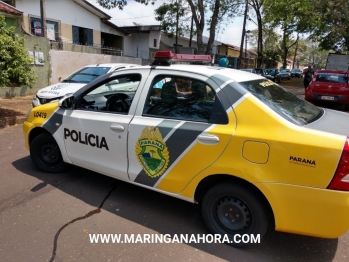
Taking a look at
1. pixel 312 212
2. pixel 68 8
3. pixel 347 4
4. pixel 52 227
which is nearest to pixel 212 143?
pixel 312 212

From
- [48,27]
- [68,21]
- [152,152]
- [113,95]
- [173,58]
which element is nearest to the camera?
[152,152]

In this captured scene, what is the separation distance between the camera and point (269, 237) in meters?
2.79

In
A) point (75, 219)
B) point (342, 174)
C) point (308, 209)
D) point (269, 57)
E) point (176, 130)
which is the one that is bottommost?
point (75, 219)

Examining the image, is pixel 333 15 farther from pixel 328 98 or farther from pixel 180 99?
pixel 180 99

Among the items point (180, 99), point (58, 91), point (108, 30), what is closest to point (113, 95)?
point (180, 99)

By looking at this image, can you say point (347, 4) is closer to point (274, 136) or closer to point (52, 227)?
point (274, 136)

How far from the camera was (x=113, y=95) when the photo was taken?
3.64m

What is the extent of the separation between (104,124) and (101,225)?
3.61ft

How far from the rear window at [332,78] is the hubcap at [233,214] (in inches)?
406

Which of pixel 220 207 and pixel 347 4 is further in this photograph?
pixel 347 4

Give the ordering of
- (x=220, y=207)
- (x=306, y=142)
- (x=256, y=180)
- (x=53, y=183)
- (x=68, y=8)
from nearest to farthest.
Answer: (x=306, y=142) → (x=256, y=180) → (x=220, y=207) → (x=53, y=183) → (x=68, y=8)

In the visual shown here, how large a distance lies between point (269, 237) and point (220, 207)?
653 mm

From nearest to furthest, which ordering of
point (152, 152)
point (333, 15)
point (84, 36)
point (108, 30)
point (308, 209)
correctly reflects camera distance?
point (308, 209) < point (152, 152) < point (84, 36) < point (333, 15) < point (108, 30)

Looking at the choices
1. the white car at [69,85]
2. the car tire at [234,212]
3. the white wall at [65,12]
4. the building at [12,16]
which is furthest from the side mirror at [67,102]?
the white wall at [65,12]
